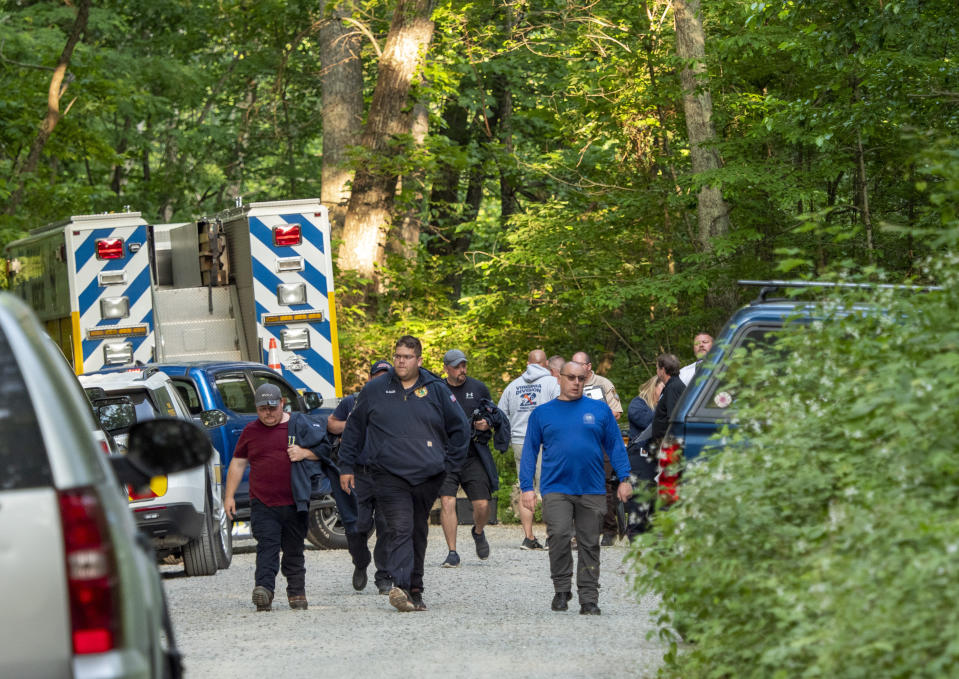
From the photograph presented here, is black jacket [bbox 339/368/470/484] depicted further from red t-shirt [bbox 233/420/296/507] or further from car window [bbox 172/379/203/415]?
car window [bbox 172/379/203/415]

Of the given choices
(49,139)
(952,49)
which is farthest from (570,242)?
(49,139)

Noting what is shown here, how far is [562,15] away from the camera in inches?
883

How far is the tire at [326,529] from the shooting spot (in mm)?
15883

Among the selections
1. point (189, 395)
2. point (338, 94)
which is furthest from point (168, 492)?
point (338, 94)

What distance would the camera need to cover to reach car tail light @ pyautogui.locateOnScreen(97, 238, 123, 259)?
17.4 metres

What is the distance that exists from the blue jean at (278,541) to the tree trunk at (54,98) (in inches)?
479

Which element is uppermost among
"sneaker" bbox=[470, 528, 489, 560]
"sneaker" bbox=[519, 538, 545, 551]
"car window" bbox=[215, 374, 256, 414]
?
"car window" bbox=[215, 374, 256, 414]

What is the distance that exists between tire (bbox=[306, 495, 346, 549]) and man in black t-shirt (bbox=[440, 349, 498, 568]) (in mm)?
1721

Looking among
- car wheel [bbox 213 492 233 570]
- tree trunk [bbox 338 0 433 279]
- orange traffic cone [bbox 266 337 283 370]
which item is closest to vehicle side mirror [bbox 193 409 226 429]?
car wheel [bbox 213 492 233 570]

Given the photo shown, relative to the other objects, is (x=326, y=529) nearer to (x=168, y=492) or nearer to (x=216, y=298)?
(x=216, y=298)

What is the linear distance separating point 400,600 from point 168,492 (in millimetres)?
2602

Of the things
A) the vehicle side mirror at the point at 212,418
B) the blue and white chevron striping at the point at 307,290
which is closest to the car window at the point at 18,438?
the vehicle side mirror at the point at 212,418

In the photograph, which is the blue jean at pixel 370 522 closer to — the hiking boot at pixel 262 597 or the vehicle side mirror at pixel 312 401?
the hiking boot at pixel 262 597

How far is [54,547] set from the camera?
3.38 meters
